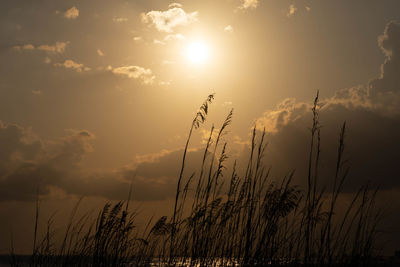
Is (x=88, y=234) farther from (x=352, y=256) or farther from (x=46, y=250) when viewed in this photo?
(x=352, y=256)

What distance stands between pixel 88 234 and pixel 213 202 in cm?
179

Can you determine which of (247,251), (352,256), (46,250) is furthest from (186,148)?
(46,250)

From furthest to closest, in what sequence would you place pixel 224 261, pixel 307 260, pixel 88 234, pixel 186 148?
pixel 88 234
pixel 224 261
pixel 186 148
pixel 307 260

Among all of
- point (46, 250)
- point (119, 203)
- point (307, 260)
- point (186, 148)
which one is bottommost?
point (46, 250)

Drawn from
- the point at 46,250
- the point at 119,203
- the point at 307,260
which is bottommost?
the point at 46,250

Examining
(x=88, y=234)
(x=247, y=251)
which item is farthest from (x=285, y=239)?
(x=88, y=234)

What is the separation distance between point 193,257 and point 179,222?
1.58ft

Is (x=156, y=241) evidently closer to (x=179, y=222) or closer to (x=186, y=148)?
(x=179, y=222)

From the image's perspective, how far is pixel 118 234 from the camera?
4.97m

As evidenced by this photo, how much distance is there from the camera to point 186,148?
4.39 m

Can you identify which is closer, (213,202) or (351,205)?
(351,205)

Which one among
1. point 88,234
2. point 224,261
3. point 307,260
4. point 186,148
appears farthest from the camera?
point 88,234

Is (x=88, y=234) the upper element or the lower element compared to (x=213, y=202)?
lower

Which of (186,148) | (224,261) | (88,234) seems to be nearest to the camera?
(186,148)
